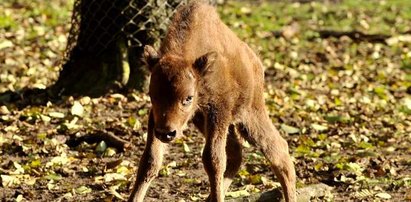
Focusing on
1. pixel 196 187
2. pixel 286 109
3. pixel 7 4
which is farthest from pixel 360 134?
pixel 7 4

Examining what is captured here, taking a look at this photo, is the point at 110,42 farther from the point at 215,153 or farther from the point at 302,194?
the point at 215,153

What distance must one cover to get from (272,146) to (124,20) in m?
3.40

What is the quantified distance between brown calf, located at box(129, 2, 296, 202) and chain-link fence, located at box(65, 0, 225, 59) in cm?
297

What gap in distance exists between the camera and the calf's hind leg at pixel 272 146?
6715mm

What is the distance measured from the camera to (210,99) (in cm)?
618

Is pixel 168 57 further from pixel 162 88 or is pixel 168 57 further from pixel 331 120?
pixel 331 120

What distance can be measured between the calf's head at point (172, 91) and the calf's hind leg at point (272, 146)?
913mm

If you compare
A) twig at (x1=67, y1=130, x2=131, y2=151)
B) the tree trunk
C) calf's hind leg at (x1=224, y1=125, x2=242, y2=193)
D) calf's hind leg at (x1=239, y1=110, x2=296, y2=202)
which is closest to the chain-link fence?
the tree trunk

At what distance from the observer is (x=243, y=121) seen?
21.7ft

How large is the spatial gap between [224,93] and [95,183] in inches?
66.1

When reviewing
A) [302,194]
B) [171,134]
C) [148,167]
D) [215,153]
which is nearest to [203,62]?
[171,134]

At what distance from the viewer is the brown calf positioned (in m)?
5.72

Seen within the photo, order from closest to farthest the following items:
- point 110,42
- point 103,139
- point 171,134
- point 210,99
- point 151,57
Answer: point 171,134 < point 151,57 < point 210,99 < point 103,139 < point 110,42

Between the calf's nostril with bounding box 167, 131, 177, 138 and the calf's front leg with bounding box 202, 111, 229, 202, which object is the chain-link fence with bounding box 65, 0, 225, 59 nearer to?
the calf's front leg with bounding box 202, 111, 229, 202
